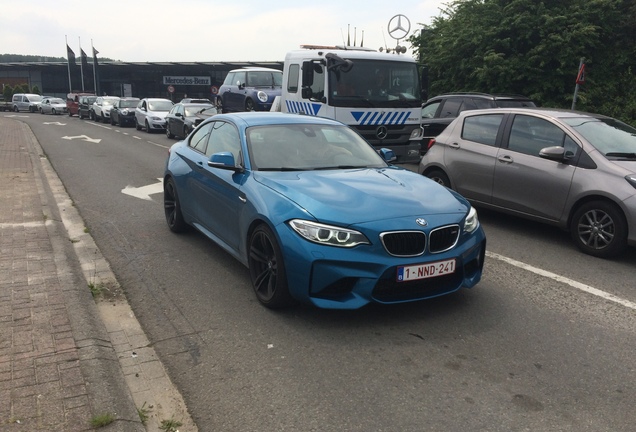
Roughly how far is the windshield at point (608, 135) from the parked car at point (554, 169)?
0.05 ft

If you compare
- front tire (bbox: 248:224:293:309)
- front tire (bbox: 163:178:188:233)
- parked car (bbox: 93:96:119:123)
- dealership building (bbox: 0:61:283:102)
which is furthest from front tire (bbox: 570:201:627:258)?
dealership building (bbox: 0:61:283:102)

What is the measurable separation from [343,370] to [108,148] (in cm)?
1666

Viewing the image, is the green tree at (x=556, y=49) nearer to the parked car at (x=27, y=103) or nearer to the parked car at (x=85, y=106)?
the parked car at (x=85, y=106)

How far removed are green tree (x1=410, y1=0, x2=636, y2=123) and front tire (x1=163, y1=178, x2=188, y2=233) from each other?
13628 mm

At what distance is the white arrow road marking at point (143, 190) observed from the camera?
995cm

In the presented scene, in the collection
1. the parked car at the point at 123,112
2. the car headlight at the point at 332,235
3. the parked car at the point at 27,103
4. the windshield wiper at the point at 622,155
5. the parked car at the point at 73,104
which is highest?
the windshield wiper at the point at 622,155

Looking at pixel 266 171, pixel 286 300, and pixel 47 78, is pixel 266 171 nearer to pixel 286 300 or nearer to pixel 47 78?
pixel 286 300

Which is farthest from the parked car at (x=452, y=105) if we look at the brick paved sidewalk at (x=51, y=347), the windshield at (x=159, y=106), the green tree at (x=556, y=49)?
the windshield at (x=159, y=106)

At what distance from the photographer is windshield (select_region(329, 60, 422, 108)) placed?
11477 mm

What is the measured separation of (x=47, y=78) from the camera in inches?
2854

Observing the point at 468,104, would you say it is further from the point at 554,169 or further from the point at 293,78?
the point at 554,169

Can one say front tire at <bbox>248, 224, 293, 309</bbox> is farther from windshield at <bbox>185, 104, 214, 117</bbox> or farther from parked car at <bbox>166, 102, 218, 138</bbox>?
windshield at <bbox>185, 104, 214, 117</bbox>

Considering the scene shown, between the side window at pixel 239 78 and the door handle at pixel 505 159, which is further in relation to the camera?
the side window at pixel 239 78

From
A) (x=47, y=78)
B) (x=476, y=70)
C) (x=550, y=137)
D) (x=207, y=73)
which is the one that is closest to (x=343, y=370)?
(x=550, y=137)
